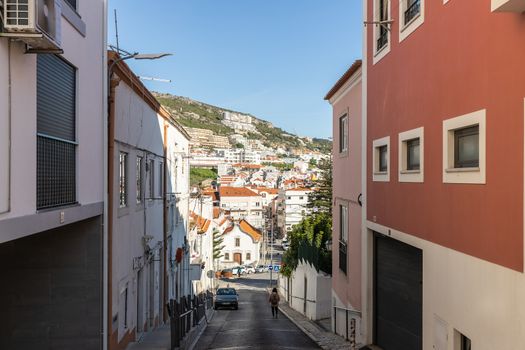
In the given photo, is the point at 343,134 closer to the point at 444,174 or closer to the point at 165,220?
the point at 165,220

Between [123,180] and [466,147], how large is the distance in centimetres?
798

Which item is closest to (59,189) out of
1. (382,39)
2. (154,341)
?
(154,341)

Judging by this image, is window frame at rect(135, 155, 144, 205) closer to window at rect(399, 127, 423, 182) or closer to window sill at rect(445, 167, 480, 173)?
window at rect(399, 127, 423, 182)

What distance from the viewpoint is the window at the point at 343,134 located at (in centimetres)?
1647

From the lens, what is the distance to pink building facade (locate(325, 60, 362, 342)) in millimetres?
14719

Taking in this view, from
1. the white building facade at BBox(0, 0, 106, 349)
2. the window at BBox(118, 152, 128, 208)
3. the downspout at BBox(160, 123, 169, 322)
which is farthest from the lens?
the downspout at BBox(160, 123, 169, 322)

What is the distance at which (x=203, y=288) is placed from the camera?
41.2 meters

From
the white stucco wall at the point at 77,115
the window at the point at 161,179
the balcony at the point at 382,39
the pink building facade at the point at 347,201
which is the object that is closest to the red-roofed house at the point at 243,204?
the window at the point at 161,179

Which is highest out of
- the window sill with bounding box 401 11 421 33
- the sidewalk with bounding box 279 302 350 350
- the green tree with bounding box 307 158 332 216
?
the window sill with bounding box 401 11 421 33

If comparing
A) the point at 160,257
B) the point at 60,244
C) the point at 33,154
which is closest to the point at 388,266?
the point at 60,244

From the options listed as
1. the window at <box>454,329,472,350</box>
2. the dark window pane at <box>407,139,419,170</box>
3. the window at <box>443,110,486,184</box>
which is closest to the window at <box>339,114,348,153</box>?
the dark window pane at <box>407,139,419,170</box>

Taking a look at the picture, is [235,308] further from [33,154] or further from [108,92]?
[33,154]

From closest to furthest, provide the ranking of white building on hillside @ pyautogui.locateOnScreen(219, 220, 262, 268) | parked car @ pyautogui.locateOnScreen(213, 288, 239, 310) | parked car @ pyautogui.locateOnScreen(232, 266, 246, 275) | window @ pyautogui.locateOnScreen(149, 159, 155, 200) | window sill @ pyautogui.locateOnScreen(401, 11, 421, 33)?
window sill @ pyautogui.locateOnScreen(401, 11, 421, 33), window @ pyautogui.locateOnScreen(149, 159, 155, 200), parked car @ pyautogui.locateOnScreen(213, 288, 239, 310), parked car @ pyautogui.locateOnScreen(232, 266, 246, 275), white building on hillside @ pyautogui.locateOnScreen(219, 220, 262, 268)

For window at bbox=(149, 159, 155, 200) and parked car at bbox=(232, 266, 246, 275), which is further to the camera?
parked car at bbox=(232, 266, 246, 275)
